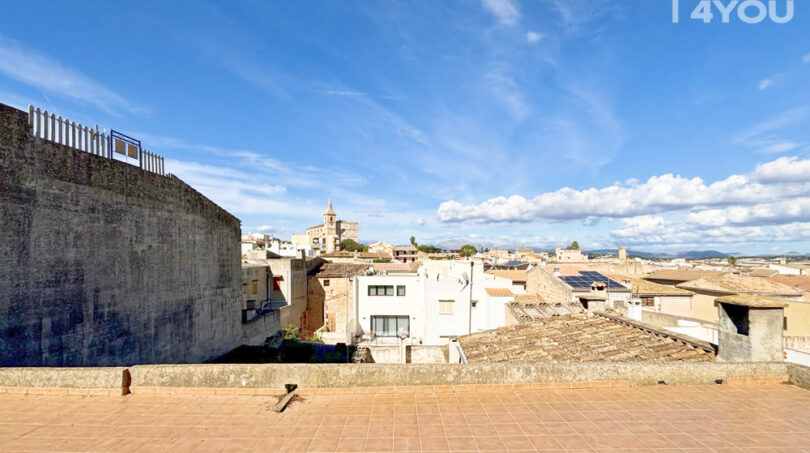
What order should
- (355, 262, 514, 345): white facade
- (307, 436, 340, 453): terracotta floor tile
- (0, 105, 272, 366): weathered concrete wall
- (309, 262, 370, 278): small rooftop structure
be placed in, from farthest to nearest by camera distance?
(309, 262, 370, 278): small rooftop structure < (355, 262, 514, 345): white facade < (0, 105, 272, 366): weathered concrete wall < (307, 436, 340, 453): terracotta floor tile

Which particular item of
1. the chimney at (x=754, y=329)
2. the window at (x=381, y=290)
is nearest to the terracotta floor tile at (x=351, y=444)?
the chimney at (x=754, y=329)

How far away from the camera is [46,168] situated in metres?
7.95

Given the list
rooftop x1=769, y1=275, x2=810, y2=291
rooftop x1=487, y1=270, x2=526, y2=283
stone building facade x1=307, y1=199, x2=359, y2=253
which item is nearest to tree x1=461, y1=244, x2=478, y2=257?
stone building facade x1=307, y1=199, x2=359, y2=253

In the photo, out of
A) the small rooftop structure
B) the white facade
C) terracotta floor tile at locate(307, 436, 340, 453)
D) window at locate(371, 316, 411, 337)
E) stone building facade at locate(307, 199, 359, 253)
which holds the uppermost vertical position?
stone building facade at locate(307, 199, 359, 253)

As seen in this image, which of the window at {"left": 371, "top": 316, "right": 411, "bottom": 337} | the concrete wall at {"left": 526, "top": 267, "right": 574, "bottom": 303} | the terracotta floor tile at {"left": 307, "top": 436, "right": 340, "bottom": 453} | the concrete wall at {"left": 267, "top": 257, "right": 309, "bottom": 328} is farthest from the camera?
the window at {"left": 371, "top": 316, "right": 411, "bottom": 337}

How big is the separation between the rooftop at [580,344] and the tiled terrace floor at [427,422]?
3.48 m

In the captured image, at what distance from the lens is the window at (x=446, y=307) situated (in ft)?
84.8

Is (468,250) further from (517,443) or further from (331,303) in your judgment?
(517,443)

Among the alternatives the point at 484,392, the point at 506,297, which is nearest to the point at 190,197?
the point at 484,392

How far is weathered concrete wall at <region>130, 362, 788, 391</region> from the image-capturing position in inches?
205

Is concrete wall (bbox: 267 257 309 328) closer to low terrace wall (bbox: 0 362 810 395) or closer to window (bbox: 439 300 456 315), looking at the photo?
window (bbox: 439 300 456 315)

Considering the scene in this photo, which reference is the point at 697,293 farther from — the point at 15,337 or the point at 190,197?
the point at 15,337

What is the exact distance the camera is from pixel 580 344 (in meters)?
10.2

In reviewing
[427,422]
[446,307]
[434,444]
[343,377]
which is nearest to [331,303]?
[446,307]
